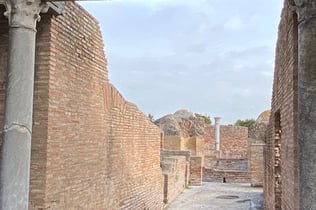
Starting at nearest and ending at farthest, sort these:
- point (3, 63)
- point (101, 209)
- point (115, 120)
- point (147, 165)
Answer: point (3, 63)
point (101, 209)
point (115, 120)
point (147, 165)

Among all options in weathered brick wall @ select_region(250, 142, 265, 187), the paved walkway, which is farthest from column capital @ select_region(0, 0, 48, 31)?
weathered brick wall @ select_region(250, 142, 265, 187)

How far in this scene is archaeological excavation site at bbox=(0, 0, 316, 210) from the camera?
443cm

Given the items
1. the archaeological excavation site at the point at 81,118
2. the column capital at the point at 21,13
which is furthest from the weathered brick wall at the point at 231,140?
the column capital at the point at 21,13

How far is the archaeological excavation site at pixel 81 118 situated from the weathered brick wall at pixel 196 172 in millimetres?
9929

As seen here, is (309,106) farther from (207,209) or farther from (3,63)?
(207,209)

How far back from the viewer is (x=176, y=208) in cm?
1417

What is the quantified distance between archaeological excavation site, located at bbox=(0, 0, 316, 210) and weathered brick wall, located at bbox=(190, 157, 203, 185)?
9.93 m

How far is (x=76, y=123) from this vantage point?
6867mm

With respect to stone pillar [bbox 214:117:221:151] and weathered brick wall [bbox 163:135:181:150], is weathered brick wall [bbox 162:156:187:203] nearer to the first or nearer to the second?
weathered brick wall [bbox 163:135:181:150]

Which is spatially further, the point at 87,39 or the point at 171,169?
the point at 171,169

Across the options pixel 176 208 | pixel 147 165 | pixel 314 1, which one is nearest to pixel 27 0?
pixel 314 1

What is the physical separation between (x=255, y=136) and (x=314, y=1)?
1310 inches

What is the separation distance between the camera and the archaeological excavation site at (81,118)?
443 centimetres

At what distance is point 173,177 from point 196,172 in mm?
5500
